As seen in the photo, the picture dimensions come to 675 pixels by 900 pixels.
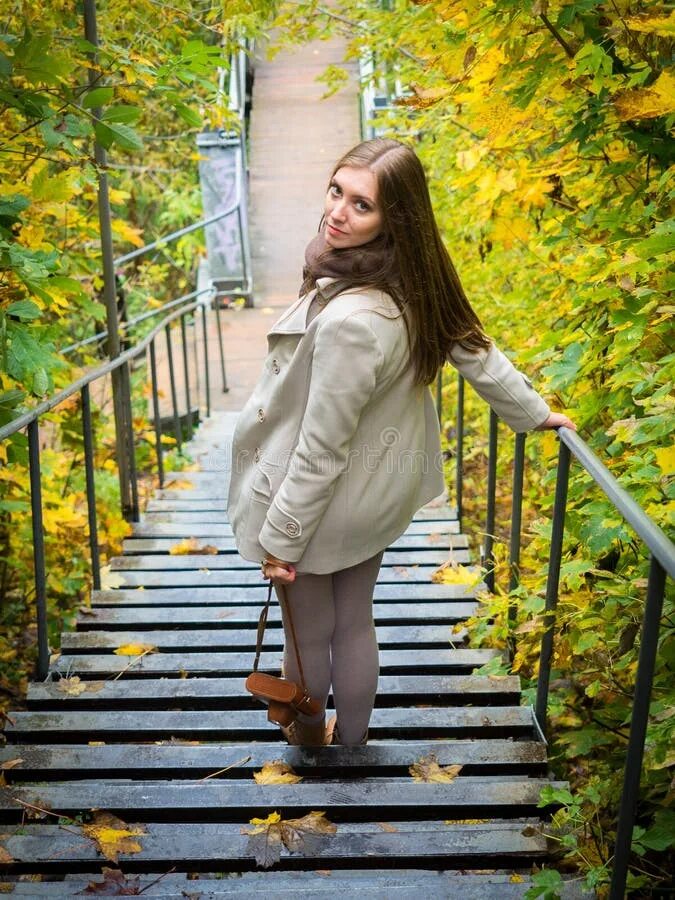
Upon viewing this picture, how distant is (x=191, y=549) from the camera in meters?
4.38

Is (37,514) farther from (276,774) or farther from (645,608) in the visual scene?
(645,608)

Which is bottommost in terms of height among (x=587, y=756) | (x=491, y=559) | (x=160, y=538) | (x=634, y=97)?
(x=587, y=756)

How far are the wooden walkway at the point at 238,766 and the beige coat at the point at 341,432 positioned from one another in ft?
2.08

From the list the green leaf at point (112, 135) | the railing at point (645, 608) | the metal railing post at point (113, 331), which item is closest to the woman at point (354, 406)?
the railing at point (645, 608)

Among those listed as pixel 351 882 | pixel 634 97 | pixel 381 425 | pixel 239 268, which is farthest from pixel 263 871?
pixel 239 268

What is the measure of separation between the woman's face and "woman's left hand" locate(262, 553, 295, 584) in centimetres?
73

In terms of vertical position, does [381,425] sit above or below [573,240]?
below

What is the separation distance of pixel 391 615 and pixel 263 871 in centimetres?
150

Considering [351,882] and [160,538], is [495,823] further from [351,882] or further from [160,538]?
[160,538]

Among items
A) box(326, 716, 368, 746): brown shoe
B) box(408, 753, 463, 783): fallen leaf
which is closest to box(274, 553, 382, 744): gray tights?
box(326, 716, 368, 746): brown shoe

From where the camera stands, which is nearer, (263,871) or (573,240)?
(263,871)

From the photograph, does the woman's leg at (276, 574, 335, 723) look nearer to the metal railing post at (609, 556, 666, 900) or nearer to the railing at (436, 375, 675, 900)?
the railing at (436, 375, 675, 900)

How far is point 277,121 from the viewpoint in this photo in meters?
13.9

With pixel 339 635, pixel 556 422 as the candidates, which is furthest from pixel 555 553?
pixel 339 635
